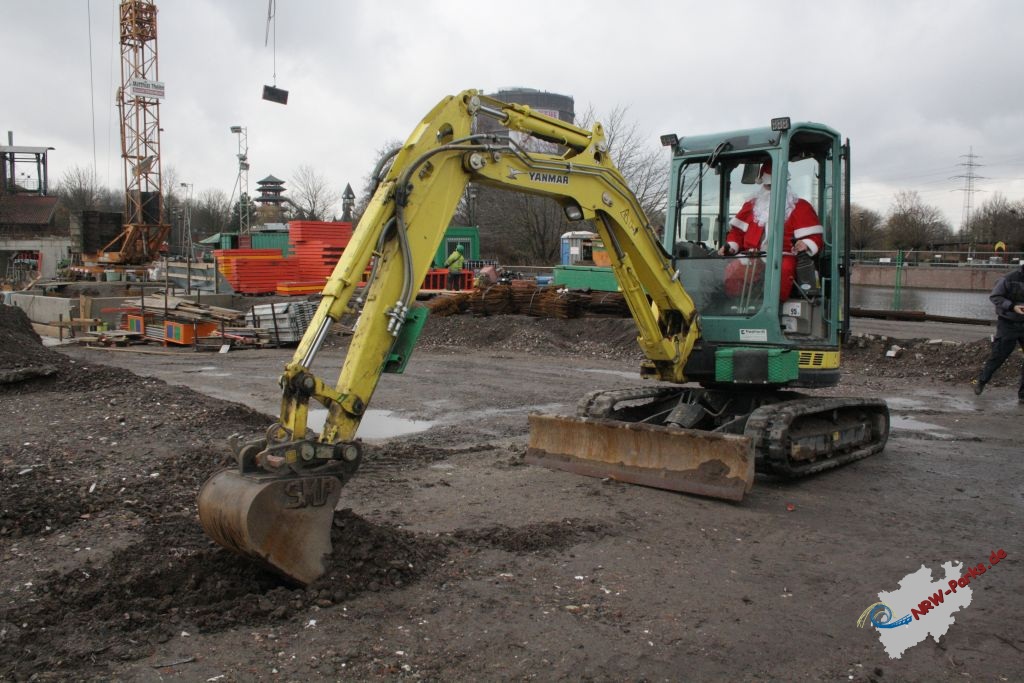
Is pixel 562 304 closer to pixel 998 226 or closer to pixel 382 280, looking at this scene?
pixel 382 280

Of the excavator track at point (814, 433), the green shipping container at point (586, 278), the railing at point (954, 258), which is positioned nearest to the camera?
A: the excavator track at point (814, 433)

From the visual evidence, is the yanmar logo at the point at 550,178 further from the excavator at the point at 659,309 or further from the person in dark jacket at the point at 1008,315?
the person in dark jacket at the point at 1008,315

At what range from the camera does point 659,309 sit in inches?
292

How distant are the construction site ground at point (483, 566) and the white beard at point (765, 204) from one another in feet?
7.24

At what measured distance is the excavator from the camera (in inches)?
193

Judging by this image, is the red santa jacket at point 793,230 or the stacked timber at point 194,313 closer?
the red santa jacket at point 793,230

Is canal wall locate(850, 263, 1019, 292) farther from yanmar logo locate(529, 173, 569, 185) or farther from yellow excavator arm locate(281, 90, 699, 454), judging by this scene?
yanmar logo locate(529, 173, 569, 185)

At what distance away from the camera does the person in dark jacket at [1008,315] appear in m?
11.1

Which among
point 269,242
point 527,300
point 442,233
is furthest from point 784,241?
point 269,242

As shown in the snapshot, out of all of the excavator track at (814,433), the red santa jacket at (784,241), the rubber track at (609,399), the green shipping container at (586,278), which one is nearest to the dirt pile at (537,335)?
the green shipping container at (586,278)

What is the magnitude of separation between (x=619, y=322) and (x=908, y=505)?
11051 mm

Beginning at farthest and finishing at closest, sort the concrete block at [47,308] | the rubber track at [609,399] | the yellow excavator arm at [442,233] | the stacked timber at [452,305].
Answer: the concrete block at [47,308] → the stacked timber at [452,305] → the rubber track at [609,399] → the yellow excavator arm at [442,233]

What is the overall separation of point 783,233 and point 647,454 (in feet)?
6.87

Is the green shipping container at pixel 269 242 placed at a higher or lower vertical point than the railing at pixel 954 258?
higher
